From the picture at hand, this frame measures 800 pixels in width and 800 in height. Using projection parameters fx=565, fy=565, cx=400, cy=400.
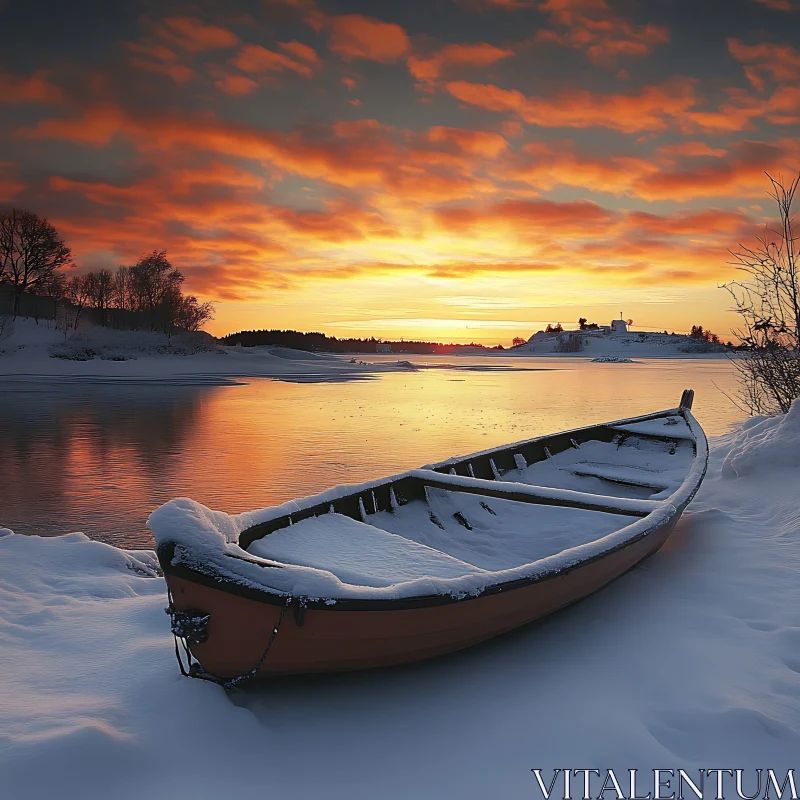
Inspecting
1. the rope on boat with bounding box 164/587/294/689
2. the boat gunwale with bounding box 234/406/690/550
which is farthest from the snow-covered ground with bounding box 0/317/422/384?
the rope on boat with bounding box 164/587/294/689

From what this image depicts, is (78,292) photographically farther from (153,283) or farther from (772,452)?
(772,452)

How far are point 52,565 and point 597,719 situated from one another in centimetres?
429

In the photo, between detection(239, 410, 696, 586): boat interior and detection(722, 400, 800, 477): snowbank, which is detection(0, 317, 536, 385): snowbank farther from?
detection(722, 400, 800, 477): snowbank

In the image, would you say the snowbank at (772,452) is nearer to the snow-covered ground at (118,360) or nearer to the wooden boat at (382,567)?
the wooden boat at (382,567)

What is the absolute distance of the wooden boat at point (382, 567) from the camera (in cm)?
260

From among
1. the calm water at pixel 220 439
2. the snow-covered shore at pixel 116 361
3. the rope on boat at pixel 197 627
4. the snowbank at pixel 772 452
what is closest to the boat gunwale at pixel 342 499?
the rope on boat at pixel 197 627

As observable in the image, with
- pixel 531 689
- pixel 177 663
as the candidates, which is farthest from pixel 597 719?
pixel 177 663

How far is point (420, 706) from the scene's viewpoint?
2.90 metres

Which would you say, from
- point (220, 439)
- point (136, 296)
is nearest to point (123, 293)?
point (136, 296)

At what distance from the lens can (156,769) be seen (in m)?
2.36

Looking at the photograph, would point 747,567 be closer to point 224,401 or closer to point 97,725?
point 97,725

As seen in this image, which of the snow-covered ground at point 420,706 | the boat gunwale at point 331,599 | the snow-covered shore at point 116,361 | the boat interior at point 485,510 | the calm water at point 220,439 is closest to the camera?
the snow-covered ground at point 420,706

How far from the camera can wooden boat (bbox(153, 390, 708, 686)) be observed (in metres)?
2.60

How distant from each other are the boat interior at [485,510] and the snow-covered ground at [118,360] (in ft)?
84.8
